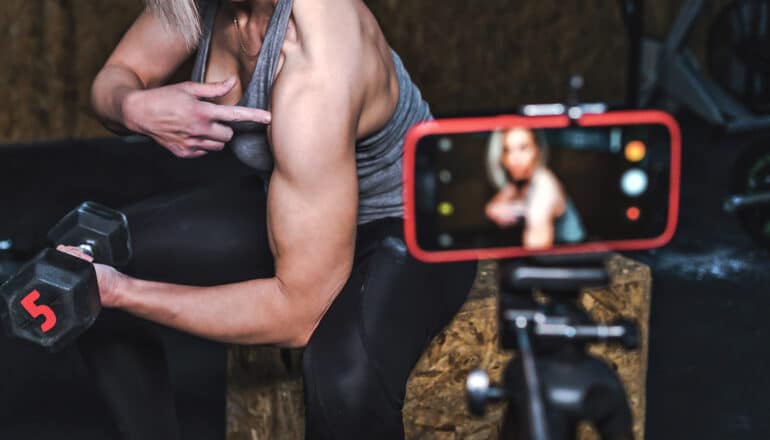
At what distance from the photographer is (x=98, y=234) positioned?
131 centimetres

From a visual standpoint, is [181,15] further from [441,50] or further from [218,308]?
[441,50]

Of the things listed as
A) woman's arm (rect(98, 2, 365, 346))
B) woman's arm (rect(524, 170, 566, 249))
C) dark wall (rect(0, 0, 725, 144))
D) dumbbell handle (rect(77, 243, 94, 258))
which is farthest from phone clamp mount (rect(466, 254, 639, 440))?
dark wall (rect(0, 0, 725, 144))

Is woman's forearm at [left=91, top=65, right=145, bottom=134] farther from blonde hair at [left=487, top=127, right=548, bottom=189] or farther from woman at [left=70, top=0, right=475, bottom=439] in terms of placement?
blonde hair at [left=487, top=127, right=548, bottom=189]

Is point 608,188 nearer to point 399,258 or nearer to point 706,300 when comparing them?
point 399,258

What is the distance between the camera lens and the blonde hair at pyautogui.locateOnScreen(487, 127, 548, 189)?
68 centimetres

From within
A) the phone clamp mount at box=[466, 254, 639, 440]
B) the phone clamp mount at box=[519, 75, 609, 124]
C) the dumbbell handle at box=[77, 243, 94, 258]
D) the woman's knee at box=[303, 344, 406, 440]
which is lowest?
the woman's knee at box=[303, 344, 406, 440]

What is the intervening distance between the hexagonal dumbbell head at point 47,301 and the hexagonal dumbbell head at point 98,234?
0.22 m

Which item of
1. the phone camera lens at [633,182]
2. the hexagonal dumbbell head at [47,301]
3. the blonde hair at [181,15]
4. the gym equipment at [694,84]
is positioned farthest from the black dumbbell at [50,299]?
the gym equipment at [694,84]

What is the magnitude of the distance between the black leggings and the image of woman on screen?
515mm

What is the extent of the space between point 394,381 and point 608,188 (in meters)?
0.56

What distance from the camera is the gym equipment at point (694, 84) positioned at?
3.83 m

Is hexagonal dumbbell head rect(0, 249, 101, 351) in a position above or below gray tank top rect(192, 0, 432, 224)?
below

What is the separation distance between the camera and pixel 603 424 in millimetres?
742

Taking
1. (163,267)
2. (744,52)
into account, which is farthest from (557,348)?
(744,52)
